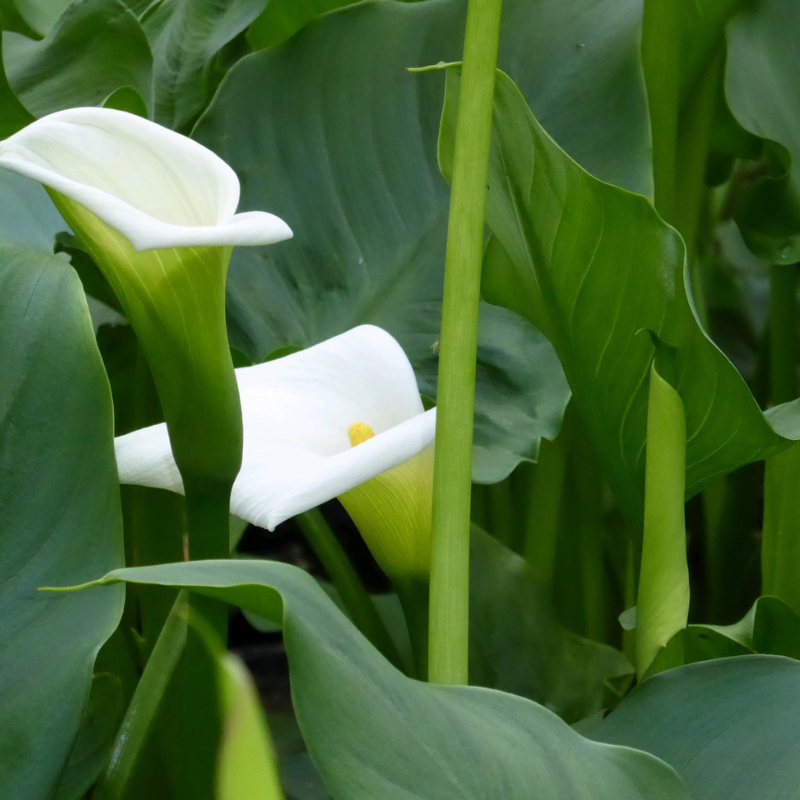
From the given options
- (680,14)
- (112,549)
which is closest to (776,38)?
(680,14)

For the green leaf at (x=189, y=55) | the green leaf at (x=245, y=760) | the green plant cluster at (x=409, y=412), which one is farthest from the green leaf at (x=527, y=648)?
the green leaf at (x=245, y=760)

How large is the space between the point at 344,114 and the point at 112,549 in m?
0.33

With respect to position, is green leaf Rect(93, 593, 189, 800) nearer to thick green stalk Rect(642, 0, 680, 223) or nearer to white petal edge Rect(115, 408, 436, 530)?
white petal edge Rect(115, 408, 436, 530)

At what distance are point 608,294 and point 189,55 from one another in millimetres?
391

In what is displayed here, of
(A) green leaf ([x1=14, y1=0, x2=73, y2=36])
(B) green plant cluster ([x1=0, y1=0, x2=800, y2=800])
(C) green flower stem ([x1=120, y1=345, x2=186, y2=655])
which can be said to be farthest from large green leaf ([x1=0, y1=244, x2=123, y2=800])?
(A) green leaf ([x1=14, y1=0, x2=73, y2=36])

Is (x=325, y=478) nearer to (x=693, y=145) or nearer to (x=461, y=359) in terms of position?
(x=461, y=359)

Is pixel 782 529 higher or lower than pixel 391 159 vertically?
lower

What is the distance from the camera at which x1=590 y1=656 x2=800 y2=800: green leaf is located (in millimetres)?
296

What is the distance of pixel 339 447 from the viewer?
1.34 ft

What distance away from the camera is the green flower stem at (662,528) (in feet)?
1.13

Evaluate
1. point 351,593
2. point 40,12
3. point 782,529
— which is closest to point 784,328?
Result: point 782,529

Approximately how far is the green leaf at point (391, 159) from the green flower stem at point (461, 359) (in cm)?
15

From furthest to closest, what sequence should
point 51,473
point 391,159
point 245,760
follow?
point 391,159 < point 51,473 < point 245,760

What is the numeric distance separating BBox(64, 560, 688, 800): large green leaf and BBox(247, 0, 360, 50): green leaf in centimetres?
49
